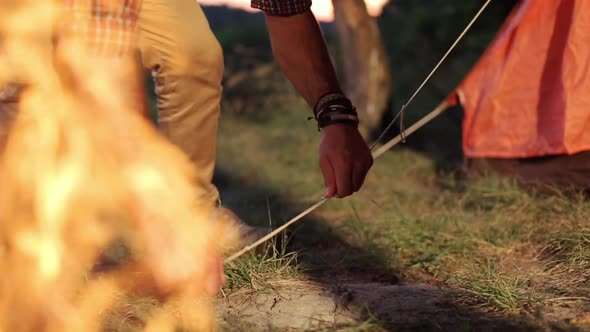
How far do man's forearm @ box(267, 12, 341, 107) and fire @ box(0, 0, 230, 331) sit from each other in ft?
1.80

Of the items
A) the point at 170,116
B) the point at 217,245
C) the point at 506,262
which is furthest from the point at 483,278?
the point at 170,116

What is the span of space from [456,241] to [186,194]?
3.47 feet

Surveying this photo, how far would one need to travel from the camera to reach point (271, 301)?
221 centimetres

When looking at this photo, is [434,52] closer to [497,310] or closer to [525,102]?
[525,102]

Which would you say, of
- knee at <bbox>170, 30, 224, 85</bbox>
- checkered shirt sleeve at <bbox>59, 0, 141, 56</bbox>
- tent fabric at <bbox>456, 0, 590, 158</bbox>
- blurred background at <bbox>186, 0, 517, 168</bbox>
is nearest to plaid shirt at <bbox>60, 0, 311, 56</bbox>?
checkered shirt sleeve at <bbox>59, 0, 141, 56</bbox>

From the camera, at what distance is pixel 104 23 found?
254 cm

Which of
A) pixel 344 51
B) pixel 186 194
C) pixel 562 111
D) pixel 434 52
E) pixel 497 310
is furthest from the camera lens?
pixel 434 52

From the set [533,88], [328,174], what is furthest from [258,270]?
[533,88]

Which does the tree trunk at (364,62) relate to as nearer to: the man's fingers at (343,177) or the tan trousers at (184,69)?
the tan trousers at (184,69)

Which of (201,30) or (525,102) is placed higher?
(201,30)

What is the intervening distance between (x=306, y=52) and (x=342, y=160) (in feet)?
1.24

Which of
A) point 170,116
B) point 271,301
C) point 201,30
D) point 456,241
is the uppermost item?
point 201,30

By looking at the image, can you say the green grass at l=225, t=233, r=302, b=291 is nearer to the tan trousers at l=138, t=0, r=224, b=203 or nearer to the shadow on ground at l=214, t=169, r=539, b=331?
the shadow on ground at l=214, t=169, r=539, b=331

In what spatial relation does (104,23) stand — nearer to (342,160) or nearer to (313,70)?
(313,70)
